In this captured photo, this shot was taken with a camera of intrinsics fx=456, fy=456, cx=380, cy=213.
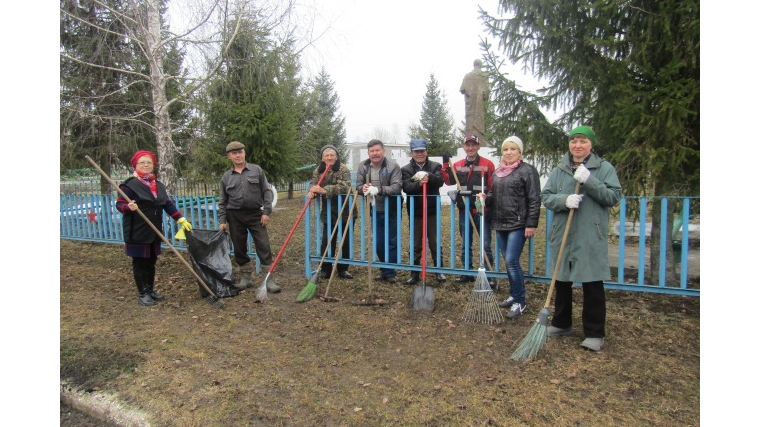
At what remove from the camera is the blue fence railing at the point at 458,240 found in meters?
3.94

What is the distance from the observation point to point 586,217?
3553 mm

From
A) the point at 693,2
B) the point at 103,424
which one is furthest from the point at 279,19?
the point at 103,424

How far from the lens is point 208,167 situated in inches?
461

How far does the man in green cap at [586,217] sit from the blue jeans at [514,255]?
0.48 meters

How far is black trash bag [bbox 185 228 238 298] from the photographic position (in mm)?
5215

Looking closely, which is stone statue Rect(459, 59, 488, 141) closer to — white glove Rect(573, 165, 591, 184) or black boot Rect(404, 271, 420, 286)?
black boot Rect(404, 271, 420, 286)

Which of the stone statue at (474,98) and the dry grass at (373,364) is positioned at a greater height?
the stone statue at (474,98)

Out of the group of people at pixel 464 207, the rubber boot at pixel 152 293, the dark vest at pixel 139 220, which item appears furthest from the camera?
the rubber boot at pixel 152 293

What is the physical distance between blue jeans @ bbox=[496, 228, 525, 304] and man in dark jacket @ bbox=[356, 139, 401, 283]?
1.35 meters

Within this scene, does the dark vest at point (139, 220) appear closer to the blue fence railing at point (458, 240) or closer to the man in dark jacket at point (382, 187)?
the blue fence railing at point (458, 240)

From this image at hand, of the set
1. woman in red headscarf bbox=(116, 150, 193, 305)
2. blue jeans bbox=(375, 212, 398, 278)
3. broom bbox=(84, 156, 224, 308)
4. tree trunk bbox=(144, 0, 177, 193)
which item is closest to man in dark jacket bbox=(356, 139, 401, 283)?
blue jeans bbox=(375, 212, 398, 278)

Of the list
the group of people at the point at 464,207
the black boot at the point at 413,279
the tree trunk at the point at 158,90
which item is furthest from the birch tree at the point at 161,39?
the black boot at the point at 413,279

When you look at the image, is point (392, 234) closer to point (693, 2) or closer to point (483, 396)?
point (483, 396)

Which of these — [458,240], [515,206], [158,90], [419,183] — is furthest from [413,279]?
[158,90]
